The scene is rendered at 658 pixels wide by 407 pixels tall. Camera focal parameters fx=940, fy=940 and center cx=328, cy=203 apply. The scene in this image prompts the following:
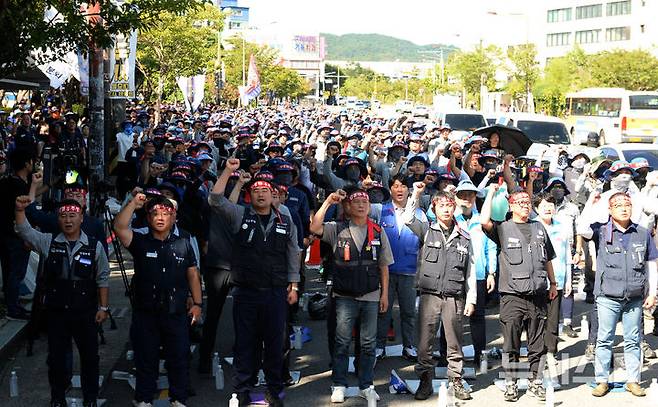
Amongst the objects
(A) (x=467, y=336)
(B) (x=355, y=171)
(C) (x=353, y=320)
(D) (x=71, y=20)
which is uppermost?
(D) (x=71, y=20)

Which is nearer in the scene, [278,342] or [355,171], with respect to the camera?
[278,342]

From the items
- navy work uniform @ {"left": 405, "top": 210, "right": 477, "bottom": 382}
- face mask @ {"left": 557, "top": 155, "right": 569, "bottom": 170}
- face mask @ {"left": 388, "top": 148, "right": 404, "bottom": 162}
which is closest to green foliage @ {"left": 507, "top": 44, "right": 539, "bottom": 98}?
face mask @ {"left": 557, "top": 155, "right": 569, "bottom": 170}

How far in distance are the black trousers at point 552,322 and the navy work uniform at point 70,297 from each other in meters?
4.10

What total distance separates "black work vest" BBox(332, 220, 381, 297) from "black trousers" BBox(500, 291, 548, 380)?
1.26m

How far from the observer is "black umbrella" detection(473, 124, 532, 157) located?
1431 cm

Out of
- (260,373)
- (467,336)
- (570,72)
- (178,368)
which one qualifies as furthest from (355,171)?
(570,72)

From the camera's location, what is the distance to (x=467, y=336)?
34.1 feet

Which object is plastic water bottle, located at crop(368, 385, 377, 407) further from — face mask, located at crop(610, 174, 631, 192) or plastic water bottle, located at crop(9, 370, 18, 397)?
face mask, located at crop(610, 174, 631, 192)

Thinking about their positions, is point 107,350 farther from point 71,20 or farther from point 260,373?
point 71,20

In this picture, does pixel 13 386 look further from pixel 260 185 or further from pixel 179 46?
pixel 179 46

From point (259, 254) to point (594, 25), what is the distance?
98.5 m

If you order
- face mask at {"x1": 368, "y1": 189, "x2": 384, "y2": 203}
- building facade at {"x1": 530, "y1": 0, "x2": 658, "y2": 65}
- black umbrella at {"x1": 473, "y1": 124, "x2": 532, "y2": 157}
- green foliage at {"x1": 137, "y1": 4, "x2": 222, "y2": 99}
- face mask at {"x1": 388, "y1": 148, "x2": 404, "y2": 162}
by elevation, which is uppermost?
building facade at {"x1": 530, "y1": 0, "x2": 658, "y2": 65}

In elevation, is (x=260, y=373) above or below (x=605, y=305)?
below

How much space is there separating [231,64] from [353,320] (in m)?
81.9
